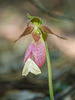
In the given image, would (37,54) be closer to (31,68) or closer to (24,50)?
(31,68)

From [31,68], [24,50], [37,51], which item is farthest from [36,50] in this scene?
[24,50]

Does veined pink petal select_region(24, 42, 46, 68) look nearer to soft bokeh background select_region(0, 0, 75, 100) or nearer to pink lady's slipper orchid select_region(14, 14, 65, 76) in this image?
pink lady's slipper orchid select_region(14, 14, 65, 76)

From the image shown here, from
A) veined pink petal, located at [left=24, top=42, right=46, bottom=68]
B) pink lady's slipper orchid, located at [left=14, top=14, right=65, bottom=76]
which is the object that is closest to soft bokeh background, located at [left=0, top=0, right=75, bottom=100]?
pink lady's slipper orchid, located at [left=14, top=14, right=65, bottom=76]

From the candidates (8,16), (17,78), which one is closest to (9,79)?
(17,78)

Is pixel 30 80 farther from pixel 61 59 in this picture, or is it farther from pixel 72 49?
pixel 72 49

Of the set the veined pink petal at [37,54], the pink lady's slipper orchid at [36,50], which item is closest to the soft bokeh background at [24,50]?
the pink lady's slipper orchid at [36,50]
